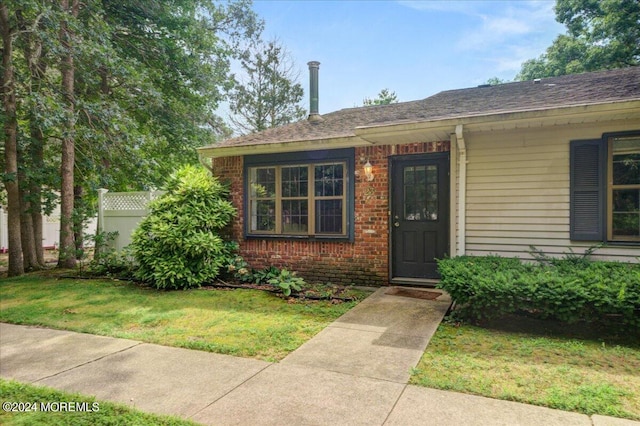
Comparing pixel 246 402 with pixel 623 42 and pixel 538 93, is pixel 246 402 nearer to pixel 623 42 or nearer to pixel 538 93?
pixel 538 93

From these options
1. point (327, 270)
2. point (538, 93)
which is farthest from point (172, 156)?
point (538, 93)

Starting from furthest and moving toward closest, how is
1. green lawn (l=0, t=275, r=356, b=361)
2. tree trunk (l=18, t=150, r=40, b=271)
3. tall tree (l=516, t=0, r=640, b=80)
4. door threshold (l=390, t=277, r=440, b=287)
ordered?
tall tree (l=516, t=0, r=640, b=80), tree trunk (l=18, t=150, r=40, b=271), door threshold (l=390, t=277, r=440, b=287), green lawn (l=0, t=275, r=356, b=361)

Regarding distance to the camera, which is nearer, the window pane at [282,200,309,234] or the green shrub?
the window pane at [282,200,309,234]

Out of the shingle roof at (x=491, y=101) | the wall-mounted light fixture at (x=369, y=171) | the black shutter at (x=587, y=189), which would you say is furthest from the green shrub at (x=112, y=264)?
the black shutter at (x=587, y=189)

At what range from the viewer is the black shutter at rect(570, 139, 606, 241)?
4785 millimetres

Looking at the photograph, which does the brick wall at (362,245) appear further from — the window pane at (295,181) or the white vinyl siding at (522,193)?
the window pane at (295,181)

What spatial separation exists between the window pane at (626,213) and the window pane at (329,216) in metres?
3.99

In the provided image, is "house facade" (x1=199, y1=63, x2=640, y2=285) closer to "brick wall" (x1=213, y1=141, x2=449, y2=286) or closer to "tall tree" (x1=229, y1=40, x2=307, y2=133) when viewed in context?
"brick wall" (x1=213, y1=141, x2=449, y2=286)

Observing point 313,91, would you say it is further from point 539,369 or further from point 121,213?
point 539,369

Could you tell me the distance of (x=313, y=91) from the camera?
348 inches

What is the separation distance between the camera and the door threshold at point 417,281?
20.2ft

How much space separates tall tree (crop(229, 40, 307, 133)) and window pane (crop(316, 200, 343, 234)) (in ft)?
54.2

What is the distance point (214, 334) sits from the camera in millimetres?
4141

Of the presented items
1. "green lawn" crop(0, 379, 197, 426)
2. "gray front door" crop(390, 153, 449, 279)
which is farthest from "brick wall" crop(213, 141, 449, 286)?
"green lawn" crop(0, 379, 197, 426)
